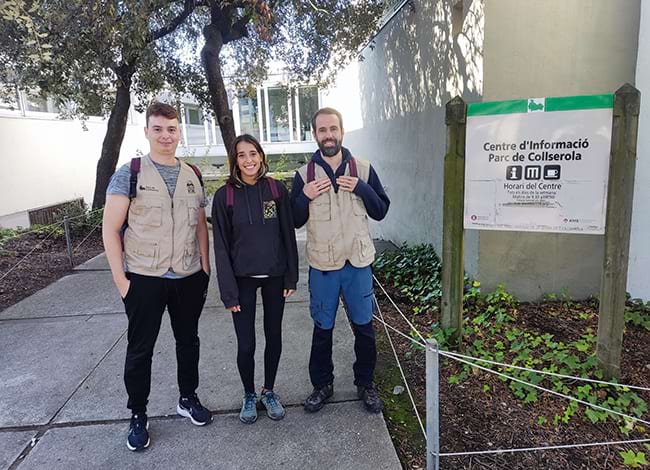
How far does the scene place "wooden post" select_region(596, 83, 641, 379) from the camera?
2.89m

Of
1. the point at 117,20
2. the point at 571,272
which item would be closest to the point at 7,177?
the point at 117,20

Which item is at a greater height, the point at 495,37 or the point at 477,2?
the point at 477,2

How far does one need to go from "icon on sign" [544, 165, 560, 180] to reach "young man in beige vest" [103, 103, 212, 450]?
2245 mm

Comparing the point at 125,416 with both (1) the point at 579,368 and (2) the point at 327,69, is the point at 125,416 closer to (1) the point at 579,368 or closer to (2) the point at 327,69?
(1) the point at 579,368

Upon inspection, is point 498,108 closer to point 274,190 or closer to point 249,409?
point 274,190

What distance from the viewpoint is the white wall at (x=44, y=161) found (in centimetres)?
975

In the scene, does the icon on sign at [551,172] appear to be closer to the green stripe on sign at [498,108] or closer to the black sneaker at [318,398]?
the green stripe on sign at [498,108]

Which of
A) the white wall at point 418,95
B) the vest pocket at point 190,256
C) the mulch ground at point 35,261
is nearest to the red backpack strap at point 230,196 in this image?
the vest pocket at point 190,256

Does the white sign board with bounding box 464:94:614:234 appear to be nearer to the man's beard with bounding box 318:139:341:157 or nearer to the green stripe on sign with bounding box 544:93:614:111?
the green stripe on sign with bounding box 544:93:614:111

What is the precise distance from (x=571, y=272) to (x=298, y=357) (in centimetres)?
275

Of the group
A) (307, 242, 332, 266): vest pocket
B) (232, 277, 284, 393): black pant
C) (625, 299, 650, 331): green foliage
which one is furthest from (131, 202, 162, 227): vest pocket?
(625, 299, 650, 331): green foliage

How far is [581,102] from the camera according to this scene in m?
3.04

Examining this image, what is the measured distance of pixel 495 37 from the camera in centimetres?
422

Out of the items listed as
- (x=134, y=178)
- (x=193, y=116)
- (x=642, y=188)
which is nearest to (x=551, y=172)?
(x=642, y=188)
